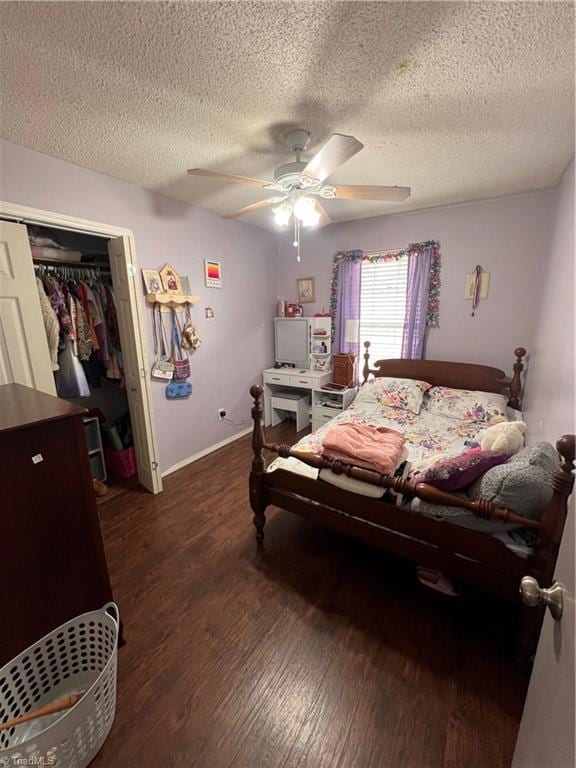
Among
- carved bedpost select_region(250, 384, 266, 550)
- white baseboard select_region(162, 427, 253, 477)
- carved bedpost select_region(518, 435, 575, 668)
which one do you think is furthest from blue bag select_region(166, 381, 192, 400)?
carved bedpost select_region(518, 435, 575, 668)

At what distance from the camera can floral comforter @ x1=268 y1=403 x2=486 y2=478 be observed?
210cm

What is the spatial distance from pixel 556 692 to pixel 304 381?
3.23m

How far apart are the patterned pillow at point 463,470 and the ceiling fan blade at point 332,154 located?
1.48 m

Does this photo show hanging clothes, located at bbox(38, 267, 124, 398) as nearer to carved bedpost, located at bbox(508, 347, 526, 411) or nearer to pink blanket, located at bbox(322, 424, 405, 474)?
pink blanket, located at bbox(322, 424, 405, 474)

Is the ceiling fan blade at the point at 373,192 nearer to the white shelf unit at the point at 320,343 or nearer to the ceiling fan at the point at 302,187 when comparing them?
the ceiling fan at the point at 302,187

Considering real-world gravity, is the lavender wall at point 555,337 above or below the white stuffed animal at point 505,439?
above

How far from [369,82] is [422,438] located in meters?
2.18

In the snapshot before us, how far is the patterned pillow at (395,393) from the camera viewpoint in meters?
3.00

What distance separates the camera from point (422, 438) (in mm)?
2465

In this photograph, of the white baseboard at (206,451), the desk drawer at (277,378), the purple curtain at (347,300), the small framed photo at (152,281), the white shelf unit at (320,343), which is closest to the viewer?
the small framed photo at (152,281)

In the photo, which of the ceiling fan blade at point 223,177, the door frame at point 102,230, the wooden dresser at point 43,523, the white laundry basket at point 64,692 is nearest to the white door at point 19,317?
the door frame at point 102,230

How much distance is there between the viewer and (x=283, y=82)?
55.7 inches

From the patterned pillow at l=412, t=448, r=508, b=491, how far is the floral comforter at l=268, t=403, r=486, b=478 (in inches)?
13.8

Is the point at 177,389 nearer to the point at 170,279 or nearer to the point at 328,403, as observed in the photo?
the point at 170,279
